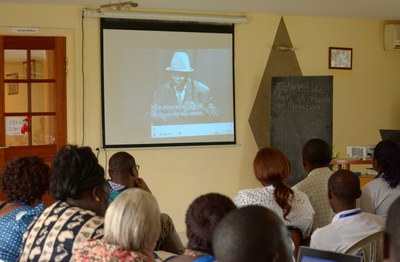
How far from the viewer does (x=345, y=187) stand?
9.23 feet

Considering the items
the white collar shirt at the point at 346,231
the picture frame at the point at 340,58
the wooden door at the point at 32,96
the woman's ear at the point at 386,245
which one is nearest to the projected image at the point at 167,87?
the wooden door at the point at 32,96

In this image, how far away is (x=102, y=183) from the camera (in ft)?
8.29

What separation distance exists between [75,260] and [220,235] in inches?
31.9

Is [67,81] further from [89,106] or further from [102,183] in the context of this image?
[102,183]

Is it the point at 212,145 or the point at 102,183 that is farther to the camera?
the point at 212,145

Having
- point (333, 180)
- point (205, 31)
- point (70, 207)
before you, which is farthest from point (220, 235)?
point (205, 31)

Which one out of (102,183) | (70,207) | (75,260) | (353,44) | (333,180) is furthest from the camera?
(353,44)

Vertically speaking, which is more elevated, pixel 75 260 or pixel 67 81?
pixel 67 81

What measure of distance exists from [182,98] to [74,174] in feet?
14.0

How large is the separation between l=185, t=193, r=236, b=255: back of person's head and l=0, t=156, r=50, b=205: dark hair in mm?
1082

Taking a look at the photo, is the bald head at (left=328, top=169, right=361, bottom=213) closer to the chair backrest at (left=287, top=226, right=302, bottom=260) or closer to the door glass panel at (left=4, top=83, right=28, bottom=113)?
the chair backrest at (left=287, top=226, right=302, bottom=260)

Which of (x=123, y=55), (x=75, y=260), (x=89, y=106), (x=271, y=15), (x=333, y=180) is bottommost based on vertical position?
(x=75, y=260)

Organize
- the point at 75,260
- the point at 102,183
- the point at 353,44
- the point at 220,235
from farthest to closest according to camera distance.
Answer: the point at 353,44 < the point at 102,183 < the point at 75,260 < the point at 220,235

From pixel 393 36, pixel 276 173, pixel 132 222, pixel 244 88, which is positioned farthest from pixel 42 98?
pixel 132 222
